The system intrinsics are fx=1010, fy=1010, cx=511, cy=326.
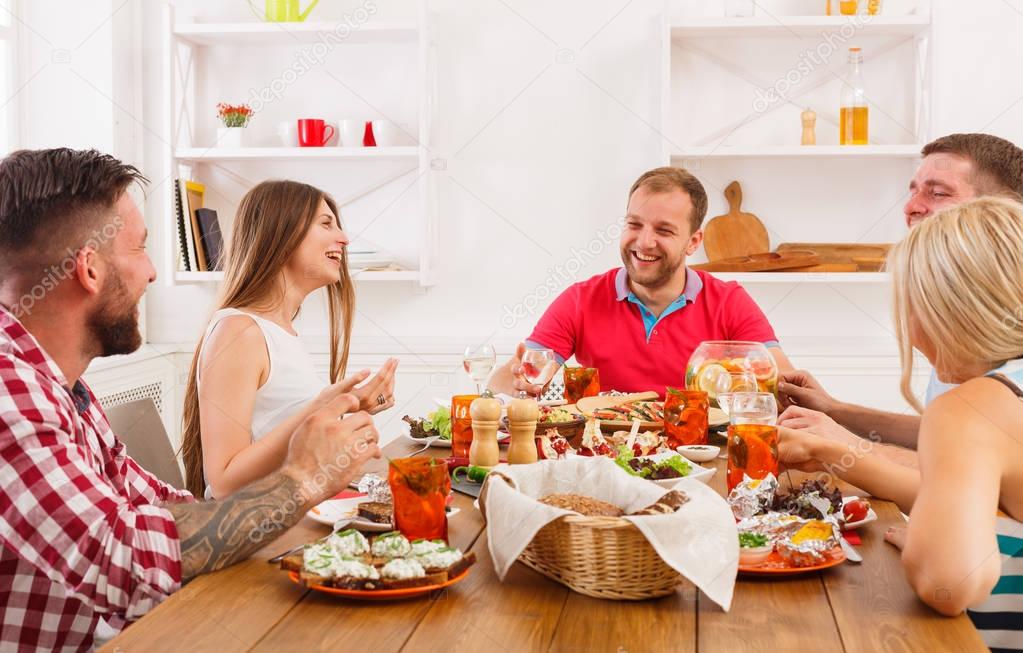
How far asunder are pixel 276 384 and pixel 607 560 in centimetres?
109

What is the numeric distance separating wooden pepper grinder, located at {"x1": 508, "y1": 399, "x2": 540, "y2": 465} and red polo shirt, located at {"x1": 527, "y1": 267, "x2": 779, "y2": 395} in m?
1.35

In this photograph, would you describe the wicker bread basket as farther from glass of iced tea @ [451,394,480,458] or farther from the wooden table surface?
glass of iced tea @ [451,394,480,458]

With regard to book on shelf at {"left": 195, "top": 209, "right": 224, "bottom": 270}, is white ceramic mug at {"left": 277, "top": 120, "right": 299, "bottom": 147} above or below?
above

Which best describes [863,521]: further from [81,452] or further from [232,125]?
[232,125]

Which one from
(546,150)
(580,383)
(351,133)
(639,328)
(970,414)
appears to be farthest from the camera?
(546,150)

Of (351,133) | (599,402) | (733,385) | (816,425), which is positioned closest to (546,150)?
(351,133)

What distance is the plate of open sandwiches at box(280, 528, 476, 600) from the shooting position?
108 centimetres

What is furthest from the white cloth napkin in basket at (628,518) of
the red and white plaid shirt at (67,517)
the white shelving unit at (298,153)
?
the white shelving unit at (298,153)

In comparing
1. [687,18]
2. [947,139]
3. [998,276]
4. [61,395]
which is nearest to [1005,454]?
[998,276]

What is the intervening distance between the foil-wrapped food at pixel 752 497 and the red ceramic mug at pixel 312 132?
8.81ft

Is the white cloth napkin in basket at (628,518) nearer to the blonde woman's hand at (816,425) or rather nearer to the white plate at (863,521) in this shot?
the white plate at (863,521)

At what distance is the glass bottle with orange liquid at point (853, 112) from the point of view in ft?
11.5

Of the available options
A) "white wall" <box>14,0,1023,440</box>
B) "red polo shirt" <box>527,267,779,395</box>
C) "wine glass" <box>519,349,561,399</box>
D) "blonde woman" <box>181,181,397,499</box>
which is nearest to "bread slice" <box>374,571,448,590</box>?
"blonde woman" <box>181,181,397,499</box>

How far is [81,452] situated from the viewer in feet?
4.14
